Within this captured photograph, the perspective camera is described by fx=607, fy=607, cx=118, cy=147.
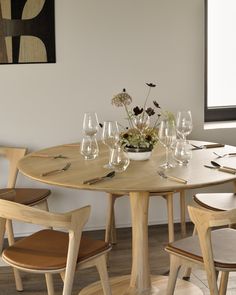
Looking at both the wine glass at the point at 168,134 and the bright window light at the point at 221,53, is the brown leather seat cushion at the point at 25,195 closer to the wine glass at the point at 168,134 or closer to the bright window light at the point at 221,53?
the wine glass at the point at 168,134

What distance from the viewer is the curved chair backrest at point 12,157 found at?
384cm

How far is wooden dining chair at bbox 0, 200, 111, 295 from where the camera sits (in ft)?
7.95

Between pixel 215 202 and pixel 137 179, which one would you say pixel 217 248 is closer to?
A: pixel 137 179

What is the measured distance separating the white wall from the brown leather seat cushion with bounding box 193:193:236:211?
1.00 meters

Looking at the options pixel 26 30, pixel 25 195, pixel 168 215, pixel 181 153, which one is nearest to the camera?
pixel 181 153

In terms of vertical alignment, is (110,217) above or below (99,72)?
below

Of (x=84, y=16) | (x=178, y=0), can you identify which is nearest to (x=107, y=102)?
(x=84, y=16)

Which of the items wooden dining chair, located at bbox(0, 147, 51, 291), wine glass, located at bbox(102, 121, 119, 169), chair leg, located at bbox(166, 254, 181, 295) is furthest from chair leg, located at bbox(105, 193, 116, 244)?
chair leg, located at bbox(166, 254, 181, 295)

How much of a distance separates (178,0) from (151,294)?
209cm

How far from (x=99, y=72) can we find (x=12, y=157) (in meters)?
0.85

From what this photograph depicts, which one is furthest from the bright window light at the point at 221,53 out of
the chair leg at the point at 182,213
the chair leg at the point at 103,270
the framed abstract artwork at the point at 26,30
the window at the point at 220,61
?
the chair leg at the point at 103,270

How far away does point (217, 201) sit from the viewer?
11.3 feet

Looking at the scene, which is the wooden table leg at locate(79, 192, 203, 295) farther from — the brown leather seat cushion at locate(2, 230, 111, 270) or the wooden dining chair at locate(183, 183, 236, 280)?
the brown leather seat cushion at locate(2, 230, 111, 270)

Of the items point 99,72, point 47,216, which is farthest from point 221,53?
point 47,216
